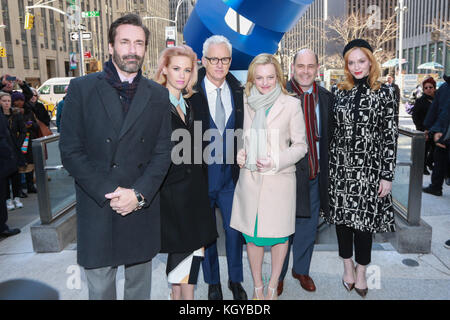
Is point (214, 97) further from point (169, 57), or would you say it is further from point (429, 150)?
point (429, 150)

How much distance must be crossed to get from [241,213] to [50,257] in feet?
8.16

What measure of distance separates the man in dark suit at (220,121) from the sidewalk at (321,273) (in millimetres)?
330

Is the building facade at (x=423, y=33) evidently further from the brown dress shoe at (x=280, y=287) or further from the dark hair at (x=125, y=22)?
the dark hair at (x=125, y=22)

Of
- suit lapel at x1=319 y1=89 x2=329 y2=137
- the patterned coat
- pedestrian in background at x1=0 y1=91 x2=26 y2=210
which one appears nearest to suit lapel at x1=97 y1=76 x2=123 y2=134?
suit lapel at x1=319 y1=89 x2=329 y2=137

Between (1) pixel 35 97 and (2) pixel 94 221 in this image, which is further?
(1) pixel 35 97

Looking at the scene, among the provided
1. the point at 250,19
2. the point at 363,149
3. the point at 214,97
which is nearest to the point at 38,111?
the point at 250,19

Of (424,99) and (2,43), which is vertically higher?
(2,43)

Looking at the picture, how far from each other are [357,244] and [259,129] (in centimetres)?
137

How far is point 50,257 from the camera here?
14.0 ft

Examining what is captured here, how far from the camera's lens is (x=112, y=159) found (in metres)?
2.33
